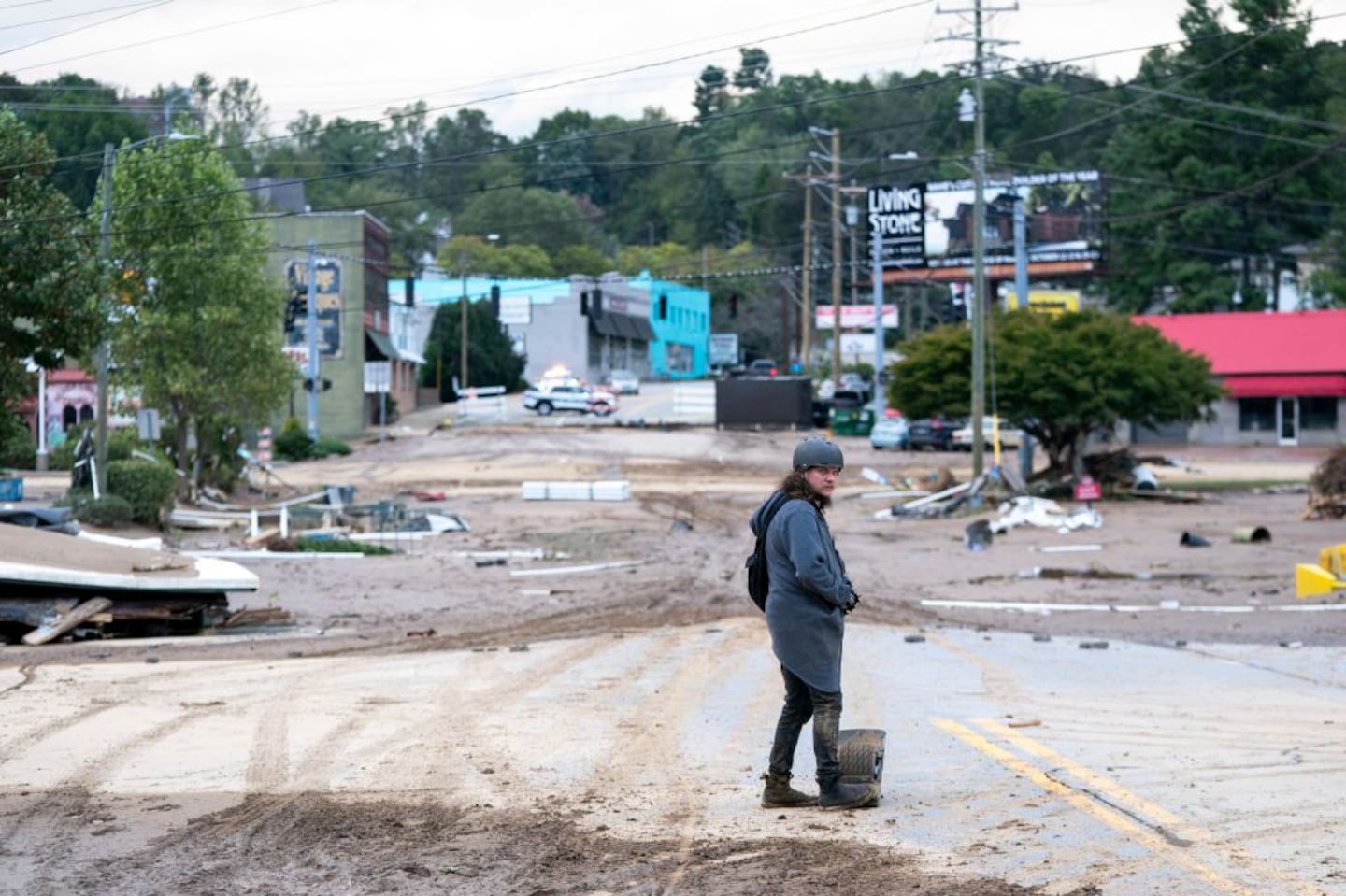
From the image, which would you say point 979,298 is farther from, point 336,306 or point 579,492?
point 336,306

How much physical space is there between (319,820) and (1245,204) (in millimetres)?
85877

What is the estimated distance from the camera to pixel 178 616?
19.3 meters

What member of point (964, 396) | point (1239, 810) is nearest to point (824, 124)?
point (964, 396)

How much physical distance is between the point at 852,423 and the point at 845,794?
70.5 meters

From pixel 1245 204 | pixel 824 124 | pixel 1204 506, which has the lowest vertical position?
pixel 1204 506

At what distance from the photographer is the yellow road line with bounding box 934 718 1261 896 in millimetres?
6995

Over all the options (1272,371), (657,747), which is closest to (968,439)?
(1272,371)

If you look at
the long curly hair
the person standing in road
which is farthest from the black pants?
the long curly hair

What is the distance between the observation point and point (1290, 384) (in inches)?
2724

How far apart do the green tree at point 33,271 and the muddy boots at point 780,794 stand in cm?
974

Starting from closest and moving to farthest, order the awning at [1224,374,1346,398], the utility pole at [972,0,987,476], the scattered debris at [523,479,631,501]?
the utility pole at [972,0,987,476], the scattered debris at [523,479,631,501], the awning at [1224,374,1346,398]

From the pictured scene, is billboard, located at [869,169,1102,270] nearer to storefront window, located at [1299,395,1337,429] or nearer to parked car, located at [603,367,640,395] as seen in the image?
storefront window, located at [1299,395,1337,429]

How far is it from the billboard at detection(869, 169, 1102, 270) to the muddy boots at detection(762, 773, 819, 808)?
231 ft

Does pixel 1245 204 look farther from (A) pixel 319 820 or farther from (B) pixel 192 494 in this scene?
(A) pixel 319 820
